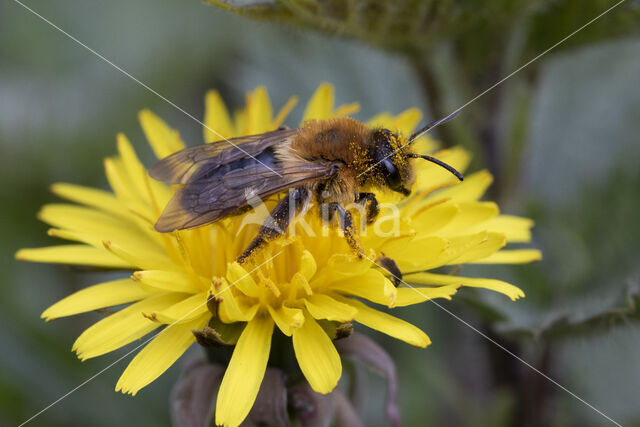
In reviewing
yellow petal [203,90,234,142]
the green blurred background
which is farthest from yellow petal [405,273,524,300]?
yellow petal [203,90,234,142]

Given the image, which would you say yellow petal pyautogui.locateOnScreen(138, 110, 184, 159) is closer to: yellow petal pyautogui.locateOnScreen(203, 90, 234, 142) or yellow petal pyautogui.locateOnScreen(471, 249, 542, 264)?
yellow petal pyautogui.locateOnScreen(203, 90, 234, 142)

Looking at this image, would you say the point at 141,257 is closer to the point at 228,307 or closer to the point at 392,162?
the point at 228,307

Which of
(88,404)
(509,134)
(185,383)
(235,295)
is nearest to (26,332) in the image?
(88,404)

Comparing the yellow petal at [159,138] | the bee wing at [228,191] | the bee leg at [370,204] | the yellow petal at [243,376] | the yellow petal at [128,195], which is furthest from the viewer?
the yellow petal at [159,138]

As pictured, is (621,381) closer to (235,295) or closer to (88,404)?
(235,295)

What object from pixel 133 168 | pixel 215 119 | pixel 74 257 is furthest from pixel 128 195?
pixel 215 119

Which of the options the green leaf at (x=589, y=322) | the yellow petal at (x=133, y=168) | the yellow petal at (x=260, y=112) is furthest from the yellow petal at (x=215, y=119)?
the green leaf at (x=589, y=322)

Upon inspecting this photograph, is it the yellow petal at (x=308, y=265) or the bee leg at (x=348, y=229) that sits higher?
the bee leg at (x=348, y=229)

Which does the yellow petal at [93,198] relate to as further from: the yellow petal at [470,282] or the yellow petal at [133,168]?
the yellow petal at [470,282]
